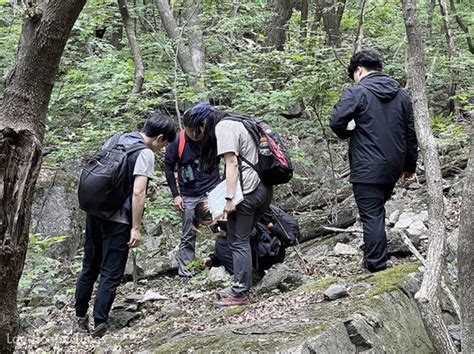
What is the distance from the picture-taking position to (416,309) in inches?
162

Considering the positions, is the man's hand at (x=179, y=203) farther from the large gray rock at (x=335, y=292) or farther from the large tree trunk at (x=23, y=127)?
the large tree trunk at (x=23, y=127)

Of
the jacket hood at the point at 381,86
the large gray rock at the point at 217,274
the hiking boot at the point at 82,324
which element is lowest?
the hiking boot at the point at 82,324

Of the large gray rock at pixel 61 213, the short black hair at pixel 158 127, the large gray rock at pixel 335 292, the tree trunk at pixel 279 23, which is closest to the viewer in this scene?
the large gray rock at pixel 335 292

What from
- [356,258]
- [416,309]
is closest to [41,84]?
[416,309]

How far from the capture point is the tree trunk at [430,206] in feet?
8.32

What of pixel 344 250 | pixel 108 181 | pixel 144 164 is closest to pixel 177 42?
pixel 344 250

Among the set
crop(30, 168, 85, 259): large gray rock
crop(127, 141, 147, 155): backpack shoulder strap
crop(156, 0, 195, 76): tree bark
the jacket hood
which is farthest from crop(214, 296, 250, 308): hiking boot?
crop(156, 0, 195, 76): tree bark

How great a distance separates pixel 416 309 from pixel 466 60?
20.2 feet

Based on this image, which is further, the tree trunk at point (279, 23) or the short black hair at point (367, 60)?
the tree trunk at point (279, 23)

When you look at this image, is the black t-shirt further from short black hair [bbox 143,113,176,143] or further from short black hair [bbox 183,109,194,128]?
short black hair [bbox 143,113,176,143]

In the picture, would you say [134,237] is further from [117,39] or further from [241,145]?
[117,39]

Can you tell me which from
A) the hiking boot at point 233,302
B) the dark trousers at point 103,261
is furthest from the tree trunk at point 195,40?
the hiking boot at point 233,302

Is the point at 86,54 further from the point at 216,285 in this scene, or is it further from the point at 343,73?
the point at 216,285

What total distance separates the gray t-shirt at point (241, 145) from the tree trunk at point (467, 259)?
2657 mm
